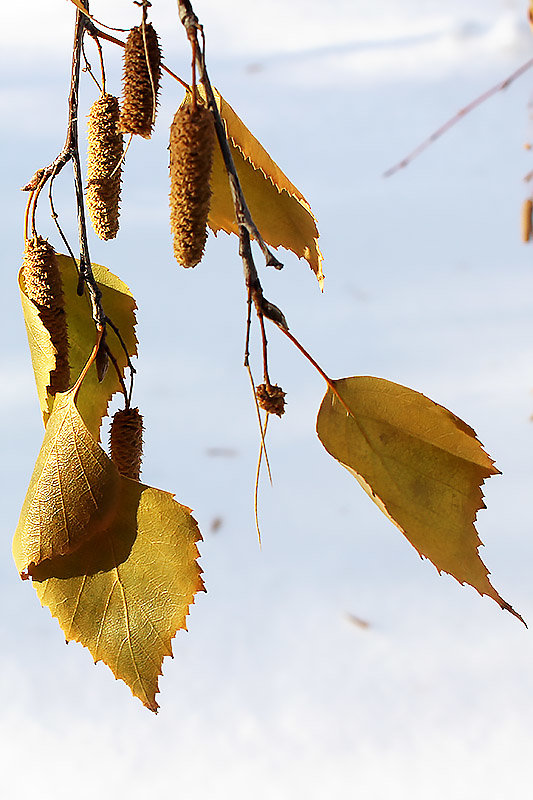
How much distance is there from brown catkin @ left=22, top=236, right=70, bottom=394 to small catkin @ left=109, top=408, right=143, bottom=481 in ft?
0.05

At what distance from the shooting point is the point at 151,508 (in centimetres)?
19

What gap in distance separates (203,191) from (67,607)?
92 millimetres

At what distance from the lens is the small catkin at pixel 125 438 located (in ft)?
0.66

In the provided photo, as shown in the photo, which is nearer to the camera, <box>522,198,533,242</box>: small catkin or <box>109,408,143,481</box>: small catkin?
<box>109,408,143,481</box>: small catkin

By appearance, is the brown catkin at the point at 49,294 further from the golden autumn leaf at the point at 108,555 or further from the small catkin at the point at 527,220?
the small catkin at the point at 527,220

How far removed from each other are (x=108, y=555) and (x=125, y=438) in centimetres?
3

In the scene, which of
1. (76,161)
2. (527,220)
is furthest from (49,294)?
(527,220)

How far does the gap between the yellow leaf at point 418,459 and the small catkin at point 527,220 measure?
570 mm

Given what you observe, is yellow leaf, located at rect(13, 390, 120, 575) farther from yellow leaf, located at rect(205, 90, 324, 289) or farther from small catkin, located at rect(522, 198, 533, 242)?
small catkin, located at rect(522, 198, 533, 242)

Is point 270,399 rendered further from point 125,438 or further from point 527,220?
point 527,220

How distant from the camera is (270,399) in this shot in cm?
15

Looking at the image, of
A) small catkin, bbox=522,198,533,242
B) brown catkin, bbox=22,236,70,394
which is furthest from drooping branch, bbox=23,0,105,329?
small catkin, bbox=522,198,533,242

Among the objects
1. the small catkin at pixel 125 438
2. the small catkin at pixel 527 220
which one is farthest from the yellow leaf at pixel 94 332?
the small catkin at pixel 527 220

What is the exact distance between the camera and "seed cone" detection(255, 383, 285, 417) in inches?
5.8
